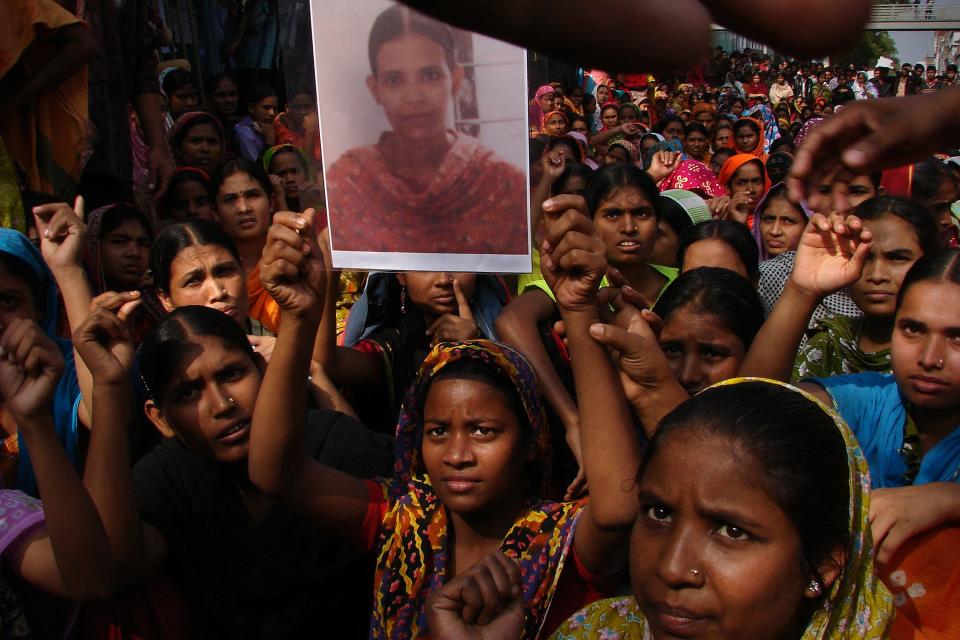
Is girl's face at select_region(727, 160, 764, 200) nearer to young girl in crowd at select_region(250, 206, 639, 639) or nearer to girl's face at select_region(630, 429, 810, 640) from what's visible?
young girl in crowd at select_region(250, 206, 639, 639)

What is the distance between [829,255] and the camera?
2.05 meters

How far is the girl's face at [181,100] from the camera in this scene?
608cm

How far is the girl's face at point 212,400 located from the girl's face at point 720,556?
3.83 ft

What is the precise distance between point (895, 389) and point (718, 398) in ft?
2.87

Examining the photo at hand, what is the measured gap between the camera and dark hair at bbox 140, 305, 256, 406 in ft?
7.48

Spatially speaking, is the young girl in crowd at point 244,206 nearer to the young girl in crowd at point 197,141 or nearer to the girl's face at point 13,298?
the young girl in crowd at point 197,141

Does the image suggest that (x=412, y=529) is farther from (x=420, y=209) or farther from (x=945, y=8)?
(x=945, y=8)

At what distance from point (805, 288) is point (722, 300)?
1.40 feet

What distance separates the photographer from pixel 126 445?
196 cm

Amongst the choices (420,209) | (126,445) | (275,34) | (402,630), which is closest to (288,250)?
(420,209)

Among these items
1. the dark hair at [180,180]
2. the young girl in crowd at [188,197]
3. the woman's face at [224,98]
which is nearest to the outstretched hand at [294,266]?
the young girl in crowd at [188,197]

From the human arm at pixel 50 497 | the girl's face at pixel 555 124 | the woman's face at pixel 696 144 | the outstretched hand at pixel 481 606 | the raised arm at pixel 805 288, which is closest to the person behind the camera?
the outstretched hand at pixel 481 606

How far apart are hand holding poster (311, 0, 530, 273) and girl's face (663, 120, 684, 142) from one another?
961cm

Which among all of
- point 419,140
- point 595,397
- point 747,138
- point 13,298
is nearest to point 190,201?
point 13,298
